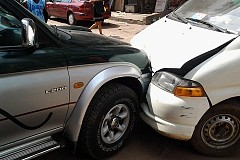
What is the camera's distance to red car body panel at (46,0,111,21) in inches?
448

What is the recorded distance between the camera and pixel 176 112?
2779 millimetres

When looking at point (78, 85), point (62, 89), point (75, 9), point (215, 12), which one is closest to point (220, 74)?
point (215, 12)

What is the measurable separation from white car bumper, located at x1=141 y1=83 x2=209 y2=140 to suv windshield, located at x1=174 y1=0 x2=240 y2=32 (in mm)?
993

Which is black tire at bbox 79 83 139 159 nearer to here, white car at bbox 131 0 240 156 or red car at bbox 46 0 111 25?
white car at bbox 131 0 240 156

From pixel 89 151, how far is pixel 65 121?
45 centimetres

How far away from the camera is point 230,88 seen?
285cm

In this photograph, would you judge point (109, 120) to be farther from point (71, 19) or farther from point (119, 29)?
point (71, 19)

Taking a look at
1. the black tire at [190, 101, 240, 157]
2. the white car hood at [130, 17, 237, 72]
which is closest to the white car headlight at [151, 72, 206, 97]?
the white car hood at [130, 17, 237, 72]

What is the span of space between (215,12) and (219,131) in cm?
A: 144

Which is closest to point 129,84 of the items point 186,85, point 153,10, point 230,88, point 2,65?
point 186,85

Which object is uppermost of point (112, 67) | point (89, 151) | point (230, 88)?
point (112, 67)

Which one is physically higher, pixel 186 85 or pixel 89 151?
pixel 186 85

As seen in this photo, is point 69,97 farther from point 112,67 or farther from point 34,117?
point 112,67

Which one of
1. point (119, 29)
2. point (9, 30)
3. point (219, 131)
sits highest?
point (9, 30)
